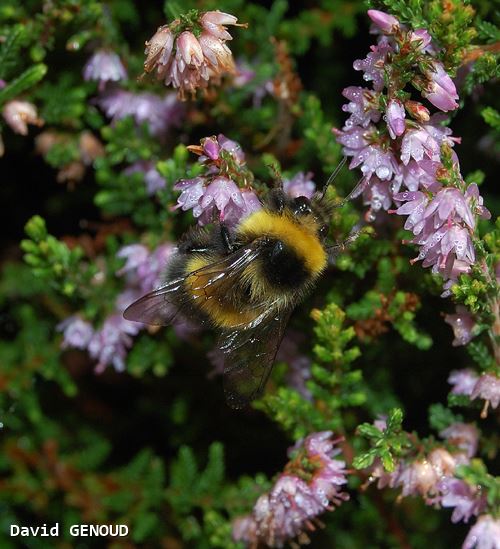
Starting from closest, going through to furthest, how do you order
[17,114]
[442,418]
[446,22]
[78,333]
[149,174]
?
1. [446,22]
2. [442,418]
3. [17,114]
4. [149,174]
5. [78,333]

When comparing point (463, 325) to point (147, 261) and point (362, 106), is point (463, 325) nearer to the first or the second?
point (362, 106)

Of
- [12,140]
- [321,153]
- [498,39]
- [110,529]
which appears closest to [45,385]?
[110,529]

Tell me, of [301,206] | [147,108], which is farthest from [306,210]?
[147,108]

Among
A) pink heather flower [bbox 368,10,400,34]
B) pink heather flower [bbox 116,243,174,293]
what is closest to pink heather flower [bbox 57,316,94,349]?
pink heather flower [bbox 116,243,174,293]

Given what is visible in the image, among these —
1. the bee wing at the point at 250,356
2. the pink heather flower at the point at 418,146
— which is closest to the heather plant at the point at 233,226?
the pink heather flower at the point at 418,146

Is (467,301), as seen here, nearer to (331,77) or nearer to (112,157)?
(112,157)

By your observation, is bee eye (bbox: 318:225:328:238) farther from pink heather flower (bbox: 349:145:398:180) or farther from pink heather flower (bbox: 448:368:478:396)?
pink heather flower (bbox: 448:368:478:396)
